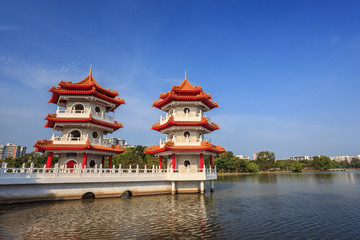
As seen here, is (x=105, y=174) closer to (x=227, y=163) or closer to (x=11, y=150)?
(x=227, y=163)

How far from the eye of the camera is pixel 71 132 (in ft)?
74.6

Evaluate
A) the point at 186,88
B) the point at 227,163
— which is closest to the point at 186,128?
the point at 186,88

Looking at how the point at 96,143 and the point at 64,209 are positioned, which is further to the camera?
the point at 96,143

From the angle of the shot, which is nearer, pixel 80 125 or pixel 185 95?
pixel 80 125

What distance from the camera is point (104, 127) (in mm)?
23344

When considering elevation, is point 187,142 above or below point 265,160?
below

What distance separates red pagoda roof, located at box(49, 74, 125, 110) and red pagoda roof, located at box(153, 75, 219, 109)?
5.06m

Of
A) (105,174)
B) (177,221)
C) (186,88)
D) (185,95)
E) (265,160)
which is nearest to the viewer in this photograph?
(177,221)

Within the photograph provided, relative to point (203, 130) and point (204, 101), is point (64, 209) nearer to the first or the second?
point (203, 130)

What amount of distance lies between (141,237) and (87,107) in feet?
58.3

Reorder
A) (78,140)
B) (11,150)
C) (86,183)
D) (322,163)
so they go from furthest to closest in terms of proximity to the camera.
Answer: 1. (11,150)
2. (322,163)
3. (78,140)
4. (86,183)

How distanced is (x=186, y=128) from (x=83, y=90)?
12.2 metres

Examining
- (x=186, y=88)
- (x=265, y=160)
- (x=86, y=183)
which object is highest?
(x=186, y=88)

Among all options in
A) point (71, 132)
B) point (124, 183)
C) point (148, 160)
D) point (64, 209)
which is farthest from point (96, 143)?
point (148, 160)
